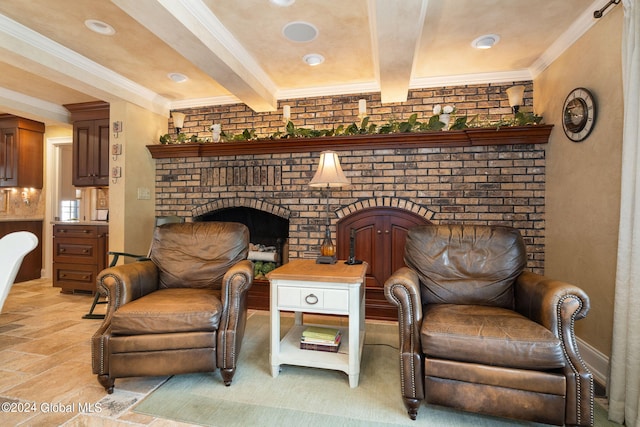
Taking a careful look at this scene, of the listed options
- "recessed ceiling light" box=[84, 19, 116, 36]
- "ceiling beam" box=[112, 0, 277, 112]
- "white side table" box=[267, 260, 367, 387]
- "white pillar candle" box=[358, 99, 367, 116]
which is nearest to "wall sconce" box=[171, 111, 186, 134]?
"ceiling beam" box=[112, 0, 277, 112]

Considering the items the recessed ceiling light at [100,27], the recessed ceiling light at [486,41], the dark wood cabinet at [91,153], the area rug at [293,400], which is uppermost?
the recessed ceiling light at [486,41]

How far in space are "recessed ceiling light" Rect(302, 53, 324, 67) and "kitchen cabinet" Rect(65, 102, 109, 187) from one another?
275 centimetres

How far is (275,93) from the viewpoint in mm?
3980

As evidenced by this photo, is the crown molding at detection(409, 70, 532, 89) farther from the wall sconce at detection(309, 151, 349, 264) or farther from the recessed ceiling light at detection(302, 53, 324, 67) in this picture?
the wall sconce at detection(309, 151, 349, 264)

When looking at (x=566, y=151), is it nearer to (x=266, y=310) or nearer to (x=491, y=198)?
(x=491, y=198)

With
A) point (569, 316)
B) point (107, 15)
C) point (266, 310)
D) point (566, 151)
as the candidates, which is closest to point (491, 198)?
point (566, 151)

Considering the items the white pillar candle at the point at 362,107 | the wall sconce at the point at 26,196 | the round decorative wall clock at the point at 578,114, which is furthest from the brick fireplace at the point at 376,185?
the wall sconce at the point at 26,196

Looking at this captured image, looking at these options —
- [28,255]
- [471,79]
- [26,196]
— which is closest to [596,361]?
[471,79]

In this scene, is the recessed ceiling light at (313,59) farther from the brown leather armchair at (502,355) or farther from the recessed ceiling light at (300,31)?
the brown leather armchair at (502,355)

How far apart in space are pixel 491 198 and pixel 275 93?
267cm

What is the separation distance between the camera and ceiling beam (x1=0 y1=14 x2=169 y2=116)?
2660 millimetres

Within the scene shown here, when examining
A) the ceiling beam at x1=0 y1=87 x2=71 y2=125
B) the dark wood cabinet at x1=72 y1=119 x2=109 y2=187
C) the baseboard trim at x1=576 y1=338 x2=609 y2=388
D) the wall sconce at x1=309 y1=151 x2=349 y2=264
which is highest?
the ceiling beam at x1=0 y1=87 x2=71 y2=125

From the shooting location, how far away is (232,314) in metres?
2.11

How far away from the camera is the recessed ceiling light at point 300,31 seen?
103 inches
